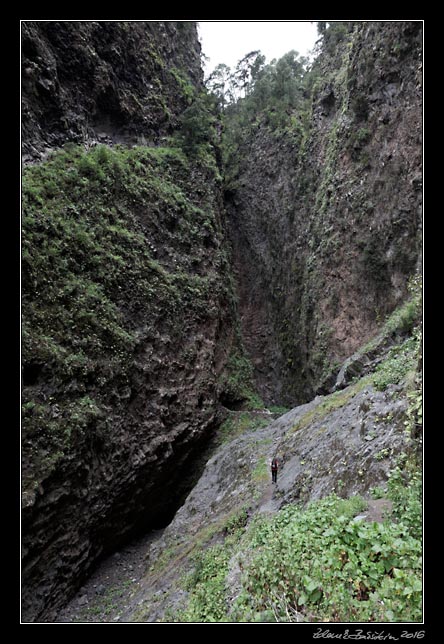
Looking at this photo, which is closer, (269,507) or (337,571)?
(337,571)

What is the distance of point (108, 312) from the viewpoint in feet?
46.9

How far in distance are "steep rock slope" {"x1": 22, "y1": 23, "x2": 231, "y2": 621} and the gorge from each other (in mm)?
80

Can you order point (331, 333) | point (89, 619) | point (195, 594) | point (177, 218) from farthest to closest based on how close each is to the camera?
point (177, 218) < point (331, 333) < point (89, 619) < point (195, 594)

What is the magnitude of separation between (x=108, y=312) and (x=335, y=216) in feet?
39.6

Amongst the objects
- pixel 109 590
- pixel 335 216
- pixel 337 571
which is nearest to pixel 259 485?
pixel 109 590

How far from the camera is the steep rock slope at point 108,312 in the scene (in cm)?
1135

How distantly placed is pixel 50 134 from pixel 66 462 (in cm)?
1415

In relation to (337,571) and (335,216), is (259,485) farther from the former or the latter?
(335,216)

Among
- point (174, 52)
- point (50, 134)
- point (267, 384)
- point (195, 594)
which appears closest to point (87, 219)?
point (50, 134)

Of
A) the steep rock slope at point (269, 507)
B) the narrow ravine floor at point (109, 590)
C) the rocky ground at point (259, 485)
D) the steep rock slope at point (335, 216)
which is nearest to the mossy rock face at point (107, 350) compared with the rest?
the narrow ravine floor at point (109, 590)
